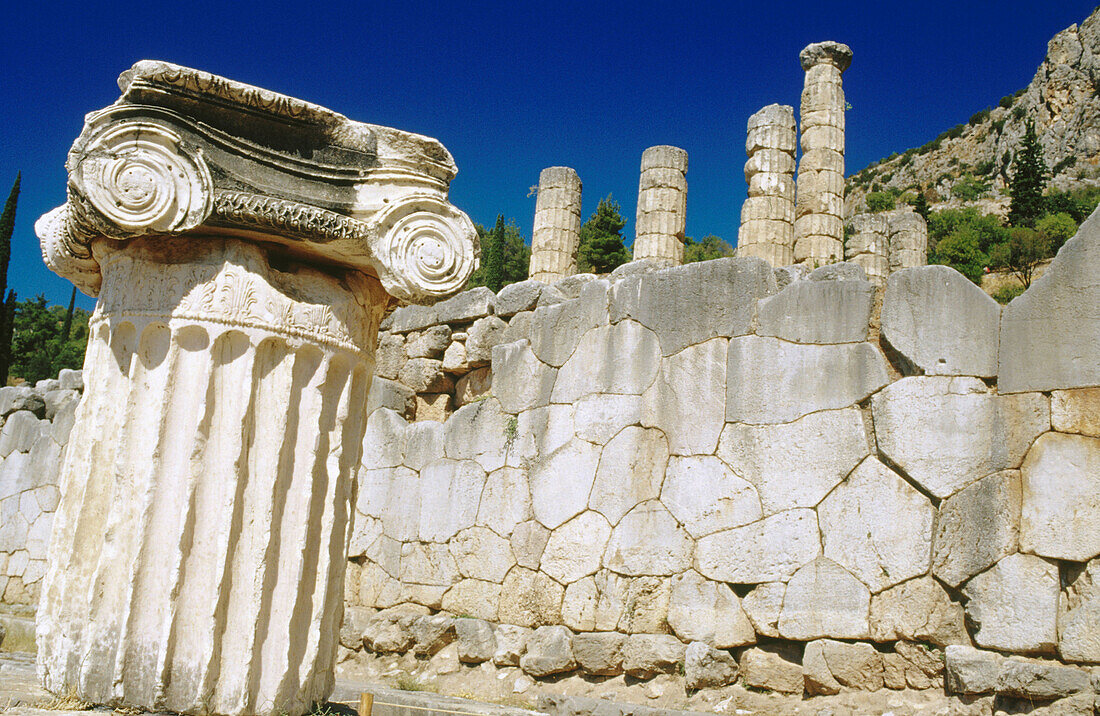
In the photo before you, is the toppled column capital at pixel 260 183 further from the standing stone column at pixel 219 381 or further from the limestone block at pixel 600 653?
the limestone block at pixel 600 653

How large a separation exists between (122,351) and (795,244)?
1201 cm

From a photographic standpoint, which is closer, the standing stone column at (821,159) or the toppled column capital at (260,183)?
the toppled column capital at (260,183)

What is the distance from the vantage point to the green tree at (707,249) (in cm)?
3981

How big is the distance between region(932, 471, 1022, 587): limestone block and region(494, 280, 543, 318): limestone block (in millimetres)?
3383

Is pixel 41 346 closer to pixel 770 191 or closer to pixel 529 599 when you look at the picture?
pixel 770 191

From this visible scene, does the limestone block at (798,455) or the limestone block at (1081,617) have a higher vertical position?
the limestone block at (798,455)

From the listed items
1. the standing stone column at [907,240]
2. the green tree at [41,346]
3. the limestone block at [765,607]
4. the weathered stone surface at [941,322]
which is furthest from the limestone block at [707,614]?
the green tree at [41,346]

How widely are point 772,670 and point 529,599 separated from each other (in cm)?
179

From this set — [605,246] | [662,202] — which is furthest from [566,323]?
[605,246]

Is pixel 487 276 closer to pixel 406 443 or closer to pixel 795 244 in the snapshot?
pixel 795 244

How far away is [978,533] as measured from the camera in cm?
493

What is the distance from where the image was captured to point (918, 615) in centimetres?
502

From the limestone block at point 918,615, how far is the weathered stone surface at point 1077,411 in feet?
3.37

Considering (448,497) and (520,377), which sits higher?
(520,377)
